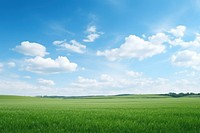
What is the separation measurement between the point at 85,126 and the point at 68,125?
1.00 metres

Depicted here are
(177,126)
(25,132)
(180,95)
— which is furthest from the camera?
(180,95)

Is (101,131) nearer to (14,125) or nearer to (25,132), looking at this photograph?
(25,132)

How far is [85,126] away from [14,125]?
11.8 ft

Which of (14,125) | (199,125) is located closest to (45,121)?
(14,125)

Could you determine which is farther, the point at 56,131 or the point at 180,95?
the point at 180,95

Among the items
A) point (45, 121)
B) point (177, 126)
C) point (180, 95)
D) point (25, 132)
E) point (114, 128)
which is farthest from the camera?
point (180, 95)

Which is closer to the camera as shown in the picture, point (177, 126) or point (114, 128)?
point (114, 128)

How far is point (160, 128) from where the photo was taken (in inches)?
520

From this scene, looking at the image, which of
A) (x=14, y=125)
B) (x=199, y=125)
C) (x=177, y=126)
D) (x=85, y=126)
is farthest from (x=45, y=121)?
(x=199, y=125)

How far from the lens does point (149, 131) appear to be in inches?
486

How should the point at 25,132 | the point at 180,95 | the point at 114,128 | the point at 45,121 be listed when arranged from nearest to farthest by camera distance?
the point at 25,132 < the point at 114,128 < the point at 45,121 < the point at 180,95

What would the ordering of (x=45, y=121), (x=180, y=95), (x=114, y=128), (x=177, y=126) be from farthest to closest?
(x=180, y=95)
(x=45, y=121)
(x=177, y=126)
(x=114, y=128)

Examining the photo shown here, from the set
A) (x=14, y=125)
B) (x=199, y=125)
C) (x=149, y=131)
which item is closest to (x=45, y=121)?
(x=14, y=125)

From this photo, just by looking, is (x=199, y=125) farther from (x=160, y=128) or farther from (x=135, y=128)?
(x=135, y=128)
